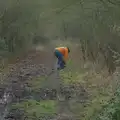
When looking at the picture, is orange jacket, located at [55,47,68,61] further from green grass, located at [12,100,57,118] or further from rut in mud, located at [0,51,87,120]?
green grass, located at [12,100,57,118]

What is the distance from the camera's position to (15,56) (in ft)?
33.0

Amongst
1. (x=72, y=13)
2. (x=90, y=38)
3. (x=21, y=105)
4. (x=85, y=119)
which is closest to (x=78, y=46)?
(x=90, y=38)

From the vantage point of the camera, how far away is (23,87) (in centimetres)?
770

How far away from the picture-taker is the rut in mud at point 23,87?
6.80 m

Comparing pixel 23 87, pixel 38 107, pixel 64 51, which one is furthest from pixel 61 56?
pixel 38 107

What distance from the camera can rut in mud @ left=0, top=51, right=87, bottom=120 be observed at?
268 inches

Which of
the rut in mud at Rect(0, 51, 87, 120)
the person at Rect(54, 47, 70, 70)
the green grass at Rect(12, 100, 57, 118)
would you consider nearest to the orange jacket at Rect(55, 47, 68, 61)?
the person at Rect(54, 47, 70, 70)

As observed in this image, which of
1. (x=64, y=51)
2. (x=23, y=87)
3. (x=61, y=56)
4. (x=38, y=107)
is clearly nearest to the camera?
(x=38, y=107)

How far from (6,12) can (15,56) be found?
1.08 metres

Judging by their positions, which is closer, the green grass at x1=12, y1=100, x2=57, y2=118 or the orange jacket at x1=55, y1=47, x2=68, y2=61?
the green grass at x1=12, y1=100, x2=57, y2=118

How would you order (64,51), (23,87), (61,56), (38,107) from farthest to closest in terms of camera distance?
1. (64,51)
2. (61,56)
3. (23,87)
4. (38,107)

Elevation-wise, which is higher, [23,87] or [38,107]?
[38,107]

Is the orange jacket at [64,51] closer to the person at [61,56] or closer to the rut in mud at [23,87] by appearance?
the person at [61,56]

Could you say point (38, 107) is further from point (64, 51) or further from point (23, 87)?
point (64, 51)
